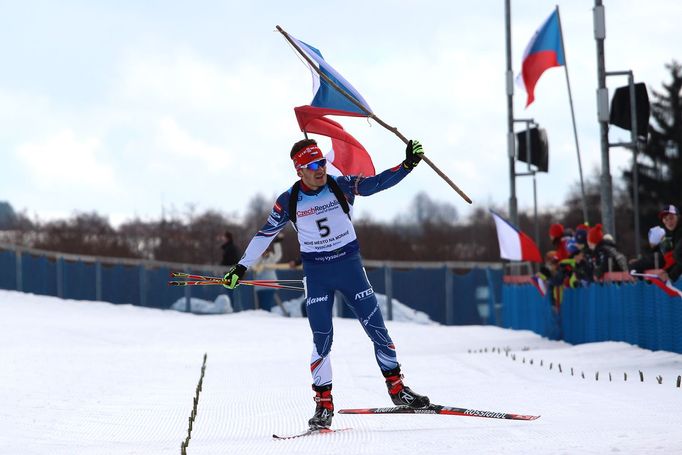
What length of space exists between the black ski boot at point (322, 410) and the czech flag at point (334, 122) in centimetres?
213

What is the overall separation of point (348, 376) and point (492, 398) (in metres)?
3.19

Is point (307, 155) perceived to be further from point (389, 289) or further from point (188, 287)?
point (389, 289)

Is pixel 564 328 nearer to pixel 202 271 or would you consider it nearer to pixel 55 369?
pixel 55 369

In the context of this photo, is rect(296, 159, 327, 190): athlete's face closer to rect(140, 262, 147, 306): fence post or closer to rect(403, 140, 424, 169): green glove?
rect(403, 140, 424, 169): green glove

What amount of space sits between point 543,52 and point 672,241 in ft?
38.9

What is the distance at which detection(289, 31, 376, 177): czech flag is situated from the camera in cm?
955

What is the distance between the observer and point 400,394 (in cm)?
813

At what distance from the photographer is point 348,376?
12.6 metres

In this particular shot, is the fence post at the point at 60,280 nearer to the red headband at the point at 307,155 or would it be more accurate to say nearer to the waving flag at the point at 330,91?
the waving flag at the point at 330,91

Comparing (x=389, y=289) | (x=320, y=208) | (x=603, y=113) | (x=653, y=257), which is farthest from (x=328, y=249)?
(x=389, y=289)

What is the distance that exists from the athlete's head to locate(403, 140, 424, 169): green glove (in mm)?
555

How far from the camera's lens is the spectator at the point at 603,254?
51.3 ft

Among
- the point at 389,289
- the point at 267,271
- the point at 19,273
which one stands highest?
the point at 19,273

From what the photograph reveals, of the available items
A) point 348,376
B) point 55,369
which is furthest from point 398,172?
point 55,369
